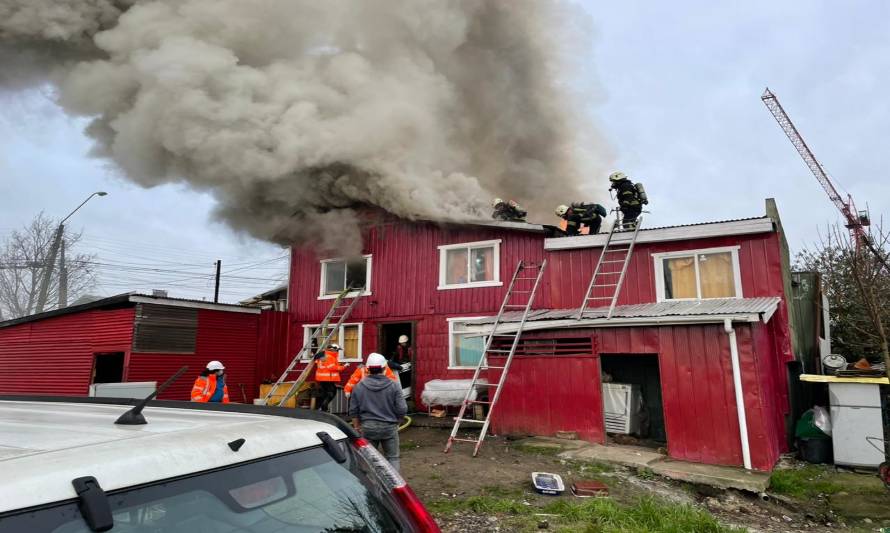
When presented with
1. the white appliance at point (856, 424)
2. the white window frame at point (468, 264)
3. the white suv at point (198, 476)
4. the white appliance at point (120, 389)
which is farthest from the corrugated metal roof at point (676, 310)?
the white suv at point (198, 476)

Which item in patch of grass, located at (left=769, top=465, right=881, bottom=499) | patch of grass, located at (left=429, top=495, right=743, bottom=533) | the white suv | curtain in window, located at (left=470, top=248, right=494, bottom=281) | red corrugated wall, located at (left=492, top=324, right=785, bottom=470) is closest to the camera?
the white suv

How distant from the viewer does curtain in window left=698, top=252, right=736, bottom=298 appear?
37.6 ft

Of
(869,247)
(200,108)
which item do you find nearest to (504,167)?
(200,108)

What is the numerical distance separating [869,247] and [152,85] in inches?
641

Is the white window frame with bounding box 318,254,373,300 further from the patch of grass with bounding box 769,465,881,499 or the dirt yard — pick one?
the patch of grass with bounding box 769,465,881,499

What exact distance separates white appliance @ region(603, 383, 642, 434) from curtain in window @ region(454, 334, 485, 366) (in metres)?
3.58

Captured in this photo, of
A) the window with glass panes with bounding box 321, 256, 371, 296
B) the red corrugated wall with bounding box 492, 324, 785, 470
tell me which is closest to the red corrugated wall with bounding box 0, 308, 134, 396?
the window with glass panes with bounding box 321, 256, 371, 296

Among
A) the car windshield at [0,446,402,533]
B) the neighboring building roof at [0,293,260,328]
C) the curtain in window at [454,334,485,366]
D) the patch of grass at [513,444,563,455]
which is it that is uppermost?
the neighboring building roof at [0,293,260,328]

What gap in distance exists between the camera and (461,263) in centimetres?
1460

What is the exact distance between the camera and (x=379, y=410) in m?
6.19

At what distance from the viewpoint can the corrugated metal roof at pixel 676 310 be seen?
9359 mm

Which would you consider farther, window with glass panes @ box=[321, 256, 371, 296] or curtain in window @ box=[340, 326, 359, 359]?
window with glass panes @ box=[321, 256, 371, 296]

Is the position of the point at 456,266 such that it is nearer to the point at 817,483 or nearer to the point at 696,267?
the point at 696,267

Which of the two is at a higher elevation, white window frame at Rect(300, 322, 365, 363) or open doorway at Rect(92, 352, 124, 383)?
white window frame at Rect(300, 322, 365, 363)
